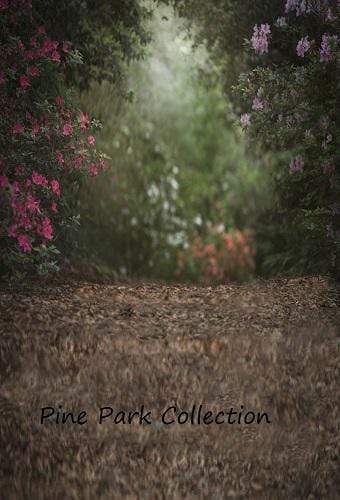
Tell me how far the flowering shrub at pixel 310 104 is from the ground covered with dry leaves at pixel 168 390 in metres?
0.84

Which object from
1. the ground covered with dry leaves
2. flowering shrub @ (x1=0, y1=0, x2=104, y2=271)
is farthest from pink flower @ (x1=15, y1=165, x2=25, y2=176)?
the ground covered with dry leaves

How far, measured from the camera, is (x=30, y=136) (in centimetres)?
608

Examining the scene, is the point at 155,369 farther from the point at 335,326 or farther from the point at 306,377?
the point at 335,326

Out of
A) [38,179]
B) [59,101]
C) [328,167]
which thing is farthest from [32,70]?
[328,167]

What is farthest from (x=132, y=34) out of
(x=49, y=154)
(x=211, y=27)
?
(x=49, y=154)

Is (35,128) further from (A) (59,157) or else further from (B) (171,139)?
(B) (171,139)

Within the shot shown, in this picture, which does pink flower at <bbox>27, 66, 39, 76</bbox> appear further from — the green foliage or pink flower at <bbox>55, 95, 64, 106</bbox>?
the green foliage

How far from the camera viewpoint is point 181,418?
4023 mm

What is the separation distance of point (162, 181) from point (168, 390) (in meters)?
3.63

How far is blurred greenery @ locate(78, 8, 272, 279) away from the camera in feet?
24.5

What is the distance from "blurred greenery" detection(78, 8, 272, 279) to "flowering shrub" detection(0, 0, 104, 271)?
3.32 feet

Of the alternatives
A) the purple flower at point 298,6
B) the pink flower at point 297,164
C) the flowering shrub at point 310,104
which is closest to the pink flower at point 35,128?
the flowering shrub at point 310,104

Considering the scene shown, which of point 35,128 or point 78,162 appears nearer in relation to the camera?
point 35,128

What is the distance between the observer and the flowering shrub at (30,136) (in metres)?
5.99
